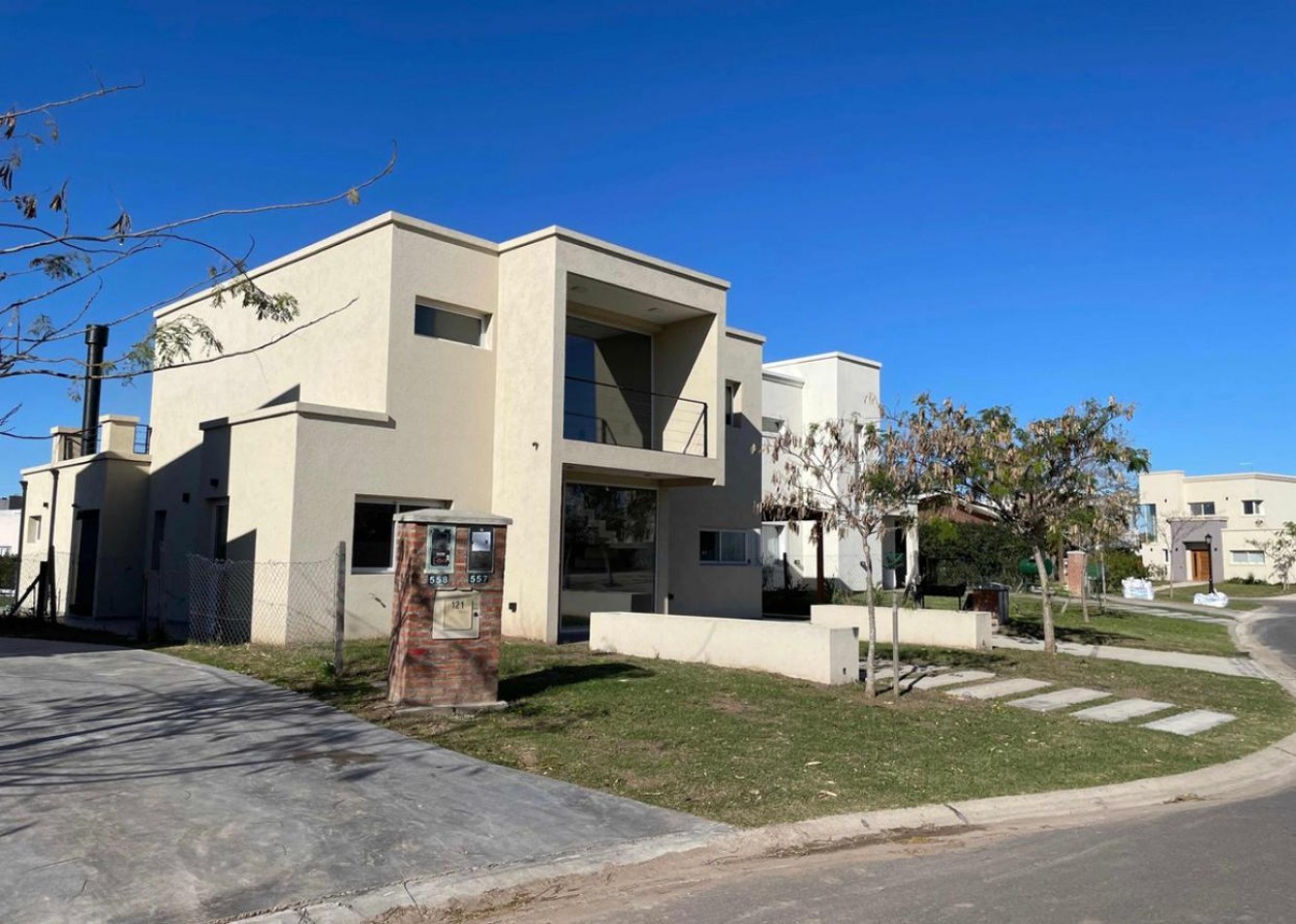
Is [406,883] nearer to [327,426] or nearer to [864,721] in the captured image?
[864,721]

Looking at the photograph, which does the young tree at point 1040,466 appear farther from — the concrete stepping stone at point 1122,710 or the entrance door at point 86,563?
the entrance door at point 86,563

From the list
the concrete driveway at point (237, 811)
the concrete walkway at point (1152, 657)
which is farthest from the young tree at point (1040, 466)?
the concrete driveway at point (237, 811)

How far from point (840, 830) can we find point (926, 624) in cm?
1135

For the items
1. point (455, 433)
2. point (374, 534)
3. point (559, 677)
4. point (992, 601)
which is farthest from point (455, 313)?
point (992, 601)

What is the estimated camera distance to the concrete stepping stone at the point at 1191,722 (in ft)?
36.4

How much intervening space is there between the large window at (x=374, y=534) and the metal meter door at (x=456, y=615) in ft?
19.5

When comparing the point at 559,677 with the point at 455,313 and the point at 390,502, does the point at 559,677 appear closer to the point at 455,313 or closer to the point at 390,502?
the point at 390,502

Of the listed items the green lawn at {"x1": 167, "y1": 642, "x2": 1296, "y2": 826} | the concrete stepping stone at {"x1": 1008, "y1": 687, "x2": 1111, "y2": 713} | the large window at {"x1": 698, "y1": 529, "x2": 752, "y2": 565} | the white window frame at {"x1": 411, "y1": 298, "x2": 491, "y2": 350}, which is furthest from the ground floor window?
the concrete stepping stone at {"x1": 1008, "y1": 687, "x2": 1111, "y2": 713}

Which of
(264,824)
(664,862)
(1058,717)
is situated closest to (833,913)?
(664,862)

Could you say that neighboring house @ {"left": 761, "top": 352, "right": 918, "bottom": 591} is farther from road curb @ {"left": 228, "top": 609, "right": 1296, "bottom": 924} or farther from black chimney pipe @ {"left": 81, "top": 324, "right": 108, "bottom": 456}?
road curb @ {"left": 228, "top": 609, "right": 1296, "bottom": 924}

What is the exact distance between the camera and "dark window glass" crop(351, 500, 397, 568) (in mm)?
15742

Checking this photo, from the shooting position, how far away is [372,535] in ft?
52.3

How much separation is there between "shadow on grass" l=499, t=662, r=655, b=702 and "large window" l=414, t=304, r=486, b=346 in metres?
6.82

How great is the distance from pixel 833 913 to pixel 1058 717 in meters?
7.27
